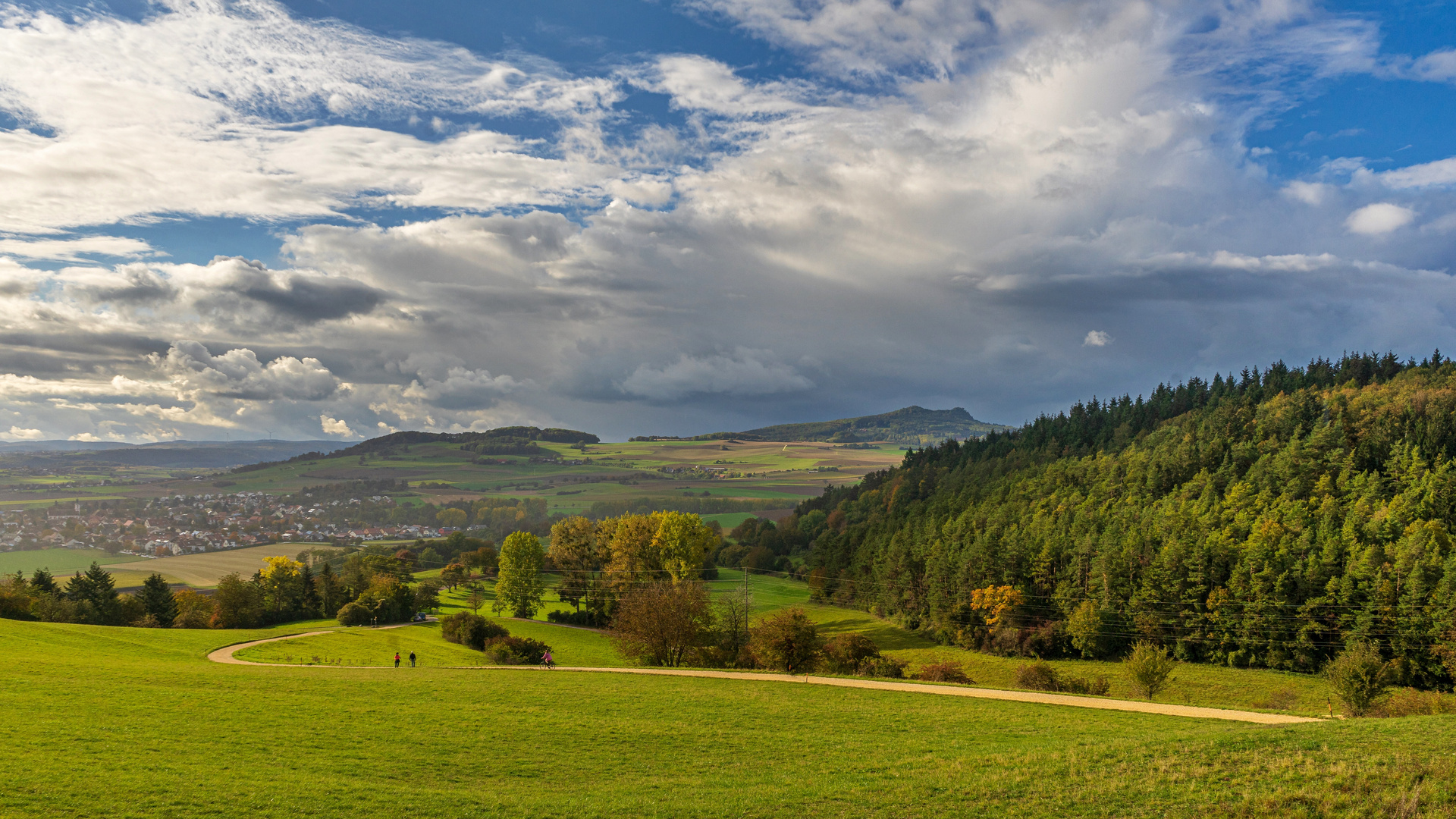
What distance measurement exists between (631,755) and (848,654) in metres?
37.1

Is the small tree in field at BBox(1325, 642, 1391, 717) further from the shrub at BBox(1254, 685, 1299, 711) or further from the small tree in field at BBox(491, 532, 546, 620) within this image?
the small tree in field at BBox(491, 532, 546, 620)

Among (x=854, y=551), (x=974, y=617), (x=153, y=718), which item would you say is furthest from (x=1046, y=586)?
(x=153, y=718)

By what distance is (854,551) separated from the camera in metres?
130

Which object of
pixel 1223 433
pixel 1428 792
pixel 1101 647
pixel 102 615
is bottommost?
pixel 1101 647

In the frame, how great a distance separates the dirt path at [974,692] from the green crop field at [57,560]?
12254 cm

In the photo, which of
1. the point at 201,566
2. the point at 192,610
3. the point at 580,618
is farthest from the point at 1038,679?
the point at 201,566

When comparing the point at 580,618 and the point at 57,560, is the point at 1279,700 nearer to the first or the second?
the point at 580,618

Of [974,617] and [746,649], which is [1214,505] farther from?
[746,649]

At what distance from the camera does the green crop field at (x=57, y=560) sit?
138 m

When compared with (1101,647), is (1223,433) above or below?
above

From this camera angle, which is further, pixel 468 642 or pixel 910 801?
pixel 468 642

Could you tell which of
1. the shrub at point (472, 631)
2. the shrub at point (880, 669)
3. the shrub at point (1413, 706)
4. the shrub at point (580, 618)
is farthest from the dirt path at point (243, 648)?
the shrub at point (1413, 706)

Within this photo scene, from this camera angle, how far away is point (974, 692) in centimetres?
4281

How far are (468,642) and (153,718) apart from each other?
1944 inches
